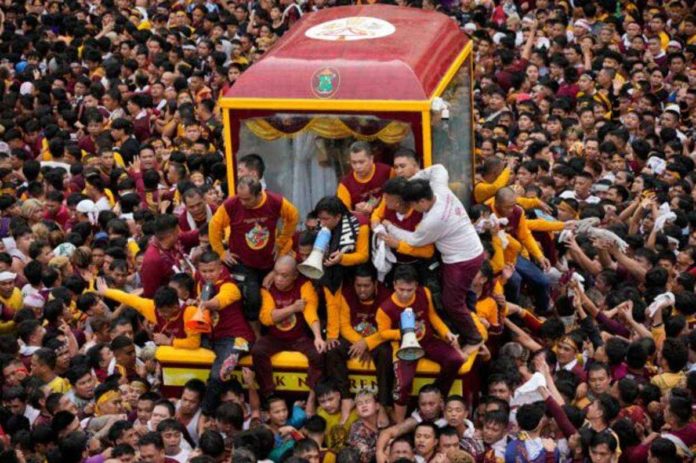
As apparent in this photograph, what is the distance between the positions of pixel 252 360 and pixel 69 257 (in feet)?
10.2

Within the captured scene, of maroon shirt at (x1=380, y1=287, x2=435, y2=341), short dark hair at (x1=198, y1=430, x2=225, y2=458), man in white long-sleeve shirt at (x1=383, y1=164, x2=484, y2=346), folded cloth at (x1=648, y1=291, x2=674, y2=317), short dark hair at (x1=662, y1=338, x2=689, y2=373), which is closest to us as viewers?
short dark hair at (x1=198, y1=430, x2=225, y2=458)

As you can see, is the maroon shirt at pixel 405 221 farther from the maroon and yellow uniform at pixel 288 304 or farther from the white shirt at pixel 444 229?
the maroon and yellow uniform at pixel 288 304

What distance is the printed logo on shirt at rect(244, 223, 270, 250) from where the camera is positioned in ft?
37.1

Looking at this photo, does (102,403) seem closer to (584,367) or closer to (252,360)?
(252,360)

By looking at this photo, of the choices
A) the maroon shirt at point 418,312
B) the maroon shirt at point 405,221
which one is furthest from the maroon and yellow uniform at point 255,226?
the maroon shirt at point 418,312

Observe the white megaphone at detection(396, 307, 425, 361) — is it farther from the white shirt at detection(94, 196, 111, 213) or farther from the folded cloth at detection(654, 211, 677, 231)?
the white shirt at detection(94, 196, 111, 213)

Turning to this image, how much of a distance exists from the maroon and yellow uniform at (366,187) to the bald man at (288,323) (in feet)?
2.28

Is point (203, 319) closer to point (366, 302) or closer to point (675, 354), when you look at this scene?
point (366, 302)

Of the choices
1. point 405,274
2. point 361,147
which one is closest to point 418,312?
point 405,274

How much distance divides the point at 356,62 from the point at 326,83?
11.8 inches

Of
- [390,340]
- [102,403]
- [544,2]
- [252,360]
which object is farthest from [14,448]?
[544,2]

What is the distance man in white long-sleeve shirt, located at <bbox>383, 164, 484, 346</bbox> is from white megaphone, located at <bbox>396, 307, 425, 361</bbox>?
0.39 metres

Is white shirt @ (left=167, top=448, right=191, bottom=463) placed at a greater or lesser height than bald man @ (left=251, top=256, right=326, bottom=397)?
lesser

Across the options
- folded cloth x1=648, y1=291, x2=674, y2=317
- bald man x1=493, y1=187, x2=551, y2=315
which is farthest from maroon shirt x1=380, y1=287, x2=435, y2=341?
folded cloth x1=648, y1=291, x2=674, y2=317
